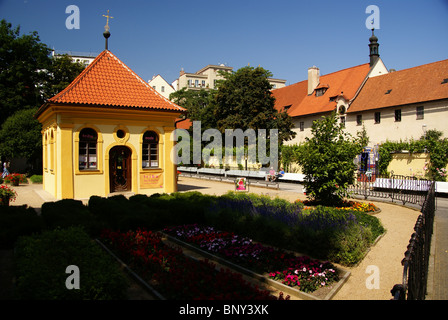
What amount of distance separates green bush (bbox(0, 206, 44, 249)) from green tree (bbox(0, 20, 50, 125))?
87.7 feet

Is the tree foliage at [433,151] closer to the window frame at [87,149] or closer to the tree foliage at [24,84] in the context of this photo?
the window frame at [87,149]

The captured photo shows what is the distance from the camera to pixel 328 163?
42.2 feet

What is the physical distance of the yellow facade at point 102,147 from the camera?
15.4 m

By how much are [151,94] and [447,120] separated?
85.9 feet

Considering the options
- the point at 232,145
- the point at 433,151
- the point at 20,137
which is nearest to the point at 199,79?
the point at 232,145

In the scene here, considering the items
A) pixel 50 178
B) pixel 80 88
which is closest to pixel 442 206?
pixel 80 88

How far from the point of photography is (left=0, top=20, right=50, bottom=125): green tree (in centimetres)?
3092

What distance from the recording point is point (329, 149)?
13.0 metres

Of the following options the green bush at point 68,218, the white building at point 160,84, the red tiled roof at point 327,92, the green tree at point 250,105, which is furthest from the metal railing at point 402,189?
the white building at point 160,84

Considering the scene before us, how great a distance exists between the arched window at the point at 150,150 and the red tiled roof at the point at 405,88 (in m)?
26.0

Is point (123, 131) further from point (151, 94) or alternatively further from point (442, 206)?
point (442, 206)

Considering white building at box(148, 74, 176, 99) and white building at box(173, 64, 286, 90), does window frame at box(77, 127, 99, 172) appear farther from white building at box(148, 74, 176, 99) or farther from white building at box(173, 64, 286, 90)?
white building at box(173, 64, 286, 90)

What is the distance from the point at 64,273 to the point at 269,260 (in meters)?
4.13

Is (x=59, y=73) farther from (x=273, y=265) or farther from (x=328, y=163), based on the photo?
(x=273, y=265)
